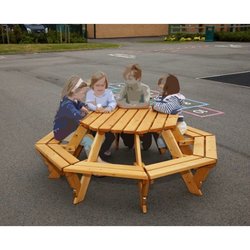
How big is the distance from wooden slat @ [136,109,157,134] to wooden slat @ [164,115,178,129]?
194 millimetres

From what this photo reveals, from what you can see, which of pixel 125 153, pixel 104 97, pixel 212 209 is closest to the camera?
pixel 212 209

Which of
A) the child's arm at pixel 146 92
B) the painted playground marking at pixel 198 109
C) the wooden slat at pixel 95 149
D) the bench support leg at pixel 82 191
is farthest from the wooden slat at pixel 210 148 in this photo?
the painted playground marking at pixel 198 109

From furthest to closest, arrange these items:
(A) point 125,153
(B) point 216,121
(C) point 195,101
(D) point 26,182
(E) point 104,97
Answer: (C) point 195,101, (B) point 216,121, (A) point 125,153, (E) point 104,97, (D) point 26,182

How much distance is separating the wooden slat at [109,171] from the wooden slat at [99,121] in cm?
57

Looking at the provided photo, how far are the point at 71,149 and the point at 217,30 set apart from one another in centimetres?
3525

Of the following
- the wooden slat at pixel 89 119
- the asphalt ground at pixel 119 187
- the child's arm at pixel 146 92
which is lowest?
the asphalt ground at pixel 119 187

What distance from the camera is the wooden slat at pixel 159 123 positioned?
13.5 ft

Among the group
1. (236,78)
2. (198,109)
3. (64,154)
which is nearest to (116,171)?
(64,154)

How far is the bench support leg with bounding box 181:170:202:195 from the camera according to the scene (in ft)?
13.4

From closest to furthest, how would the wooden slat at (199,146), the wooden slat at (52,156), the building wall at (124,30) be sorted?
1. the wooden slat at (52,156)
2. the wooden slat at (199,146)
3. the building wall at (124,30)

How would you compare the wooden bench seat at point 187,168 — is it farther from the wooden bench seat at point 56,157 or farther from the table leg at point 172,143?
the wooden bench seat at point 56,157

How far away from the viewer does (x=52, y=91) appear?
403 inches

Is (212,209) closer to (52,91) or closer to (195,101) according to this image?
(195,101)

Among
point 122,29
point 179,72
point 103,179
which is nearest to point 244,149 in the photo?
point 103,179
